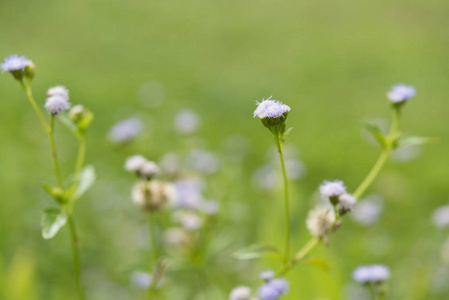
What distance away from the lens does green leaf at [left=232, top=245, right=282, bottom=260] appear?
3.20ft

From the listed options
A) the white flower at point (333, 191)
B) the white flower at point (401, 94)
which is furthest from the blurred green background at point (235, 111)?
the white flower at point (401, 94)

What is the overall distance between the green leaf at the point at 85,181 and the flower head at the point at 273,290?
0.34 m

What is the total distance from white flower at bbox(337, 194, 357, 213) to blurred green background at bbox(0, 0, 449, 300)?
0.39m

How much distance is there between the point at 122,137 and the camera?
162cm

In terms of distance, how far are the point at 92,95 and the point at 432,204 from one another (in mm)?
2198

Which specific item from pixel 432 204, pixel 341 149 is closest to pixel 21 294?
pixel 432 204

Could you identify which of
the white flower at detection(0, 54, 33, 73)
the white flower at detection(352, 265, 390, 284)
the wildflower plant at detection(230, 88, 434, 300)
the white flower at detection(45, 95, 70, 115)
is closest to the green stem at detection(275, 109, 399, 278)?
the wildflower plant at detection(230, 88, 434, 300)

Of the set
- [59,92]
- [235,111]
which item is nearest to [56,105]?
[59,92]

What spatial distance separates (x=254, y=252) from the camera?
1.00 meters

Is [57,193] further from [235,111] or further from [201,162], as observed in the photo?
[235,111]

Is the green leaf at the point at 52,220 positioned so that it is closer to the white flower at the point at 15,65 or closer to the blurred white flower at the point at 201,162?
the white flower at the point at 15,65

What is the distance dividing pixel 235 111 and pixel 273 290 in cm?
316

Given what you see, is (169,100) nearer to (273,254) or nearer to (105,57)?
(105,57)

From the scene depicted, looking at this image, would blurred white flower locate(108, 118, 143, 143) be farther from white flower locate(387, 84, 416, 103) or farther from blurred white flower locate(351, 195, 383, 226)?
blurred white flower locate(351, 195, 383, 226)
